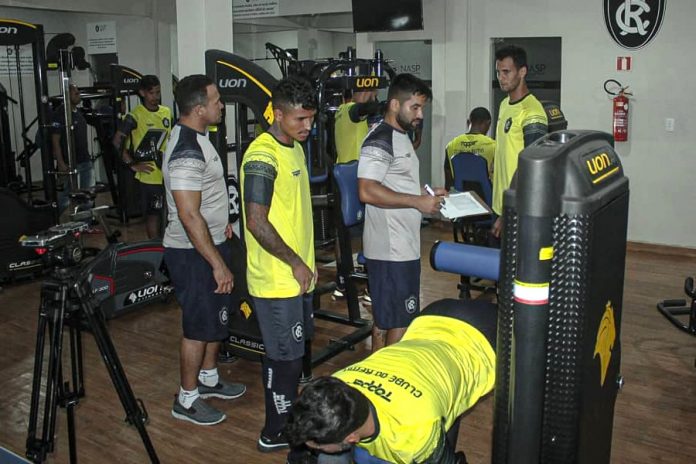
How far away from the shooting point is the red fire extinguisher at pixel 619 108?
6.74 m

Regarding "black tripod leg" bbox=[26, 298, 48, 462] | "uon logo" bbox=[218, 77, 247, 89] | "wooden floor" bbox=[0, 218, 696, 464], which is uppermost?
"uon logo" bbox=[218, 77, 247, 89]

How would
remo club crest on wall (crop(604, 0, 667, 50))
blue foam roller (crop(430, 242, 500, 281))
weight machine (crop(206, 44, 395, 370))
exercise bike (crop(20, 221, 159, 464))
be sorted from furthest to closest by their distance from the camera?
remo club crest on wall (crop(604, 0, 667, 50)) → weight machine (crop(206, 44, 395, 370)) → exercise bike (crop(20, 221, 159, 464)) → blue foam roller (crop(430, 242, 500, 281))

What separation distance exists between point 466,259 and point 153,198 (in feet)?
16.7

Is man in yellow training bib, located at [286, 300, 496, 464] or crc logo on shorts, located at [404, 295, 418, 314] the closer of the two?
man in yellow training bib, located at [286, 300, 496, 464]

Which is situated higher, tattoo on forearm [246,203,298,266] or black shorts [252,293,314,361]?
tattoo on forearm [246,203,298,266]

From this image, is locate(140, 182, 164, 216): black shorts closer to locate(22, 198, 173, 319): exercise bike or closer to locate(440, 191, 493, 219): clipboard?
locate(22, 198, 173, 319): exercise bike

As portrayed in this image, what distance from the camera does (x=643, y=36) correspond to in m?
6.60

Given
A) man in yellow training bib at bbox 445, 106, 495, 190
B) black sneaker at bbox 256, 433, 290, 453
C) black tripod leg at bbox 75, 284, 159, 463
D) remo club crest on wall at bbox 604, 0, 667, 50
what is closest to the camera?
black tripod leg at bbox 75, 284, 159, 463

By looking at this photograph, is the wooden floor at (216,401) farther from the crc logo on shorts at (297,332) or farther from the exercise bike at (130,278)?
the crc logo on shorts at (297,332)

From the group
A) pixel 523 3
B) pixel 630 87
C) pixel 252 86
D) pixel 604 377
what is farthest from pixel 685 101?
pixel 604 377

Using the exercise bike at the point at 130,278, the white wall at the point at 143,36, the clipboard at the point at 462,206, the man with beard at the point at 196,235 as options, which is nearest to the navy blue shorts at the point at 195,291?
the man with beard at the point at 196,235

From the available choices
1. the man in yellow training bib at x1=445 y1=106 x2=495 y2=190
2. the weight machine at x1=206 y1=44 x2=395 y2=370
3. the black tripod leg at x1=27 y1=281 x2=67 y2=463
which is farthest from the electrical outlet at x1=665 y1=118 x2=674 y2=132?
the black tripod leg at x1=27 y1=281 x2=67 y2=463

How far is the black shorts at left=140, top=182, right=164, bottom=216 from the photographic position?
6.43 metres

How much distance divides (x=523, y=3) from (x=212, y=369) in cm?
509
